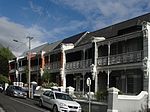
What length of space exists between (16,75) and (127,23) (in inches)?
1365

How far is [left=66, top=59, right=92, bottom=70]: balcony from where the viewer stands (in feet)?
125

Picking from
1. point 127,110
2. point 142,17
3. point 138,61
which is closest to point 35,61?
point 142,17

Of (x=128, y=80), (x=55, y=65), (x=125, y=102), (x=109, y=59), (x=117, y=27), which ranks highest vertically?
(x=117, y=27)

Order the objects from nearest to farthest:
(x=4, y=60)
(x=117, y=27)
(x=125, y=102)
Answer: (x=125, y=102)
(x=117, y=27)
(x=4, y=60)

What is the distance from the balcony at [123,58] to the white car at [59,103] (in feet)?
25.4

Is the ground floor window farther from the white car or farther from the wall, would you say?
the white car

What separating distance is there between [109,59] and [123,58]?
239 centimetres

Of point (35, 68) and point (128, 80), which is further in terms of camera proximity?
point (35, 68)

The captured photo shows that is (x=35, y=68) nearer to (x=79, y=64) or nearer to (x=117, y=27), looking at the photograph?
(x=79, y=64)

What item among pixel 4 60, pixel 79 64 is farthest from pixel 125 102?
pixel 4 60

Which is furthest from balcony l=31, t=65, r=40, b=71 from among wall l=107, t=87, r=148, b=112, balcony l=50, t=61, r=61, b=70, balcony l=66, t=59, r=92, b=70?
wall l=107, t=87, r=148, b=112

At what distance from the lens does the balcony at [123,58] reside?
29.4 metres

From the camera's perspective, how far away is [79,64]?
40.2 metres

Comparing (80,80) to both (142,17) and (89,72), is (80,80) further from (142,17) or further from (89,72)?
(142,17)
